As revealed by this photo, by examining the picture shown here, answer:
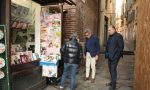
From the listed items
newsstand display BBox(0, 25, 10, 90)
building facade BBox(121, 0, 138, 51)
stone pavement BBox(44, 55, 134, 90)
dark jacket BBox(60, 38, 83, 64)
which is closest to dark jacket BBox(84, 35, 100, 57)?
stone pavement BBox(44, 55, 134, 90)

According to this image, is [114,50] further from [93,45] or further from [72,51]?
[93,45]

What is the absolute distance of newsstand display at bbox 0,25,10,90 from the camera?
5.98m

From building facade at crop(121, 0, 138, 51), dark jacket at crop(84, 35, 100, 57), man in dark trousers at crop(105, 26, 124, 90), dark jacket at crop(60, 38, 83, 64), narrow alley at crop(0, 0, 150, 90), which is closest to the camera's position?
narrow alley at crop(0, 0, 150, 90)

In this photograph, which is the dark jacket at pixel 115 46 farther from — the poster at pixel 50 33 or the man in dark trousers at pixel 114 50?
the poster at pixel 50 33

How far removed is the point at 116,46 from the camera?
8273 millimetres

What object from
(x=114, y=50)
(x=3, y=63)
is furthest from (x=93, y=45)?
(x=3, y=63)

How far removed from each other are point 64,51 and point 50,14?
5.16 feet

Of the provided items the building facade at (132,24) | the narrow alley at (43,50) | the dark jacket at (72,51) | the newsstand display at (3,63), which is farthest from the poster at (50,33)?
the building facade at (132,24)

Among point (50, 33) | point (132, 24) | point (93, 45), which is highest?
point (132, 24)

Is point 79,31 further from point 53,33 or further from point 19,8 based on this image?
point 19,8

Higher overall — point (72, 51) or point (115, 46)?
point (115, 46)

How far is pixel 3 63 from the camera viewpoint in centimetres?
602

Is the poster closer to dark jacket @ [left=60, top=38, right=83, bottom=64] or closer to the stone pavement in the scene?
dark jacket @ [left=60, top=38, right=83, bottom=64]

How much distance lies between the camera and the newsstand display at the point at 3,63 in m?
5.98
